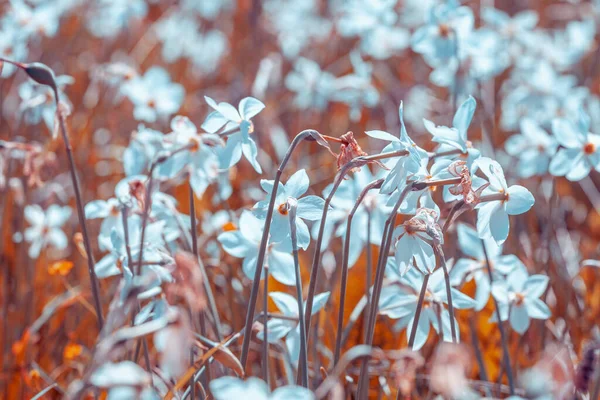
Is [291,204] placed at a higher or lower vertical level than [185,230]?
higher

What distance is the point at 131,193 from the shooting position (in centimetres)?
94

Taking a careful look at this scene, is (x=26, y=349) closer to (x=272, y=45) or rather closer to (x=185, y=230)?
(x=185, y=230)

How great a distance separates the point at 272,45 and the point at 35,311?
2.22m

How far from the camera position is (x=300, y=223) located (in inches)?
35.9

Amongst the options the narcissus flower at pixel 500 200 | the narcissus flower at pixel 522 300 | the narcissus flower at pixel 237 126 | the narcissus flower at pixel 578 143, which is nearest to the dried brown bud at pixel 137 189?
the narcissus flower at pixel 237 126

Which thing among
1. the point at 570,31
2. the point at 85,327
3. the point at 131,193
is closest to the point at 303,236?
the point at 131,193

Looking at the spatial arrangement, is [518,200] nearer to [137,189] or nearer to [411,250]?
[411,250]

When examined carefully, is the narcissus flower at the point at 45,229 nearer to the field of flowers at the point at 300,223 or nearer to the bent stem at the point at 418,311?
the field of flowers at the point at 300,223

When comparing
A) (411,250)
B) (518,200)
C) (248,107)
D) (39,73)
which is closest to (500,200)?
(518,200)

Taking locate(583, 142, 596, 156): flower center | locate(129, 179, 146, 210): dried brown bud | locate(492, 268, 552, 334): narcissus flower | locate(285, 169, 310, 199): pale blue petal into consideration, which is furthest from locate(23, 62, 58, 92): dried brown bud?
locate(583, 142, 596, 156): flower center

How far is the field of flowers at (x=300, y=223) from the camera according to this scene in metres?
0.83

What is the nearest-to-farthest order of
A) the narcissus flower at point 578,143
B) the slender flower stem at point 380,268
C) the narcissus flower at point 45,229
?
the slender flower stem at point 380,268
the narcissus flower at point 578,143
the narcissus flower at point 45,229

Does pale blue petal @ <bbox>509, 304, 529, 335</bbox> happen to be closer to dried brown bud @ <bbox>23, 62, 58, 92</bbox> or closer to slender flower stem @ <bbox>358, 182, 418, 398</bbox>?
slender flower stem @ <bbox>358, 182, 418, 398</bbox>

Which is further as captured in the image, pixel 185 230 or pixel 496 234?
pixel 185 230
